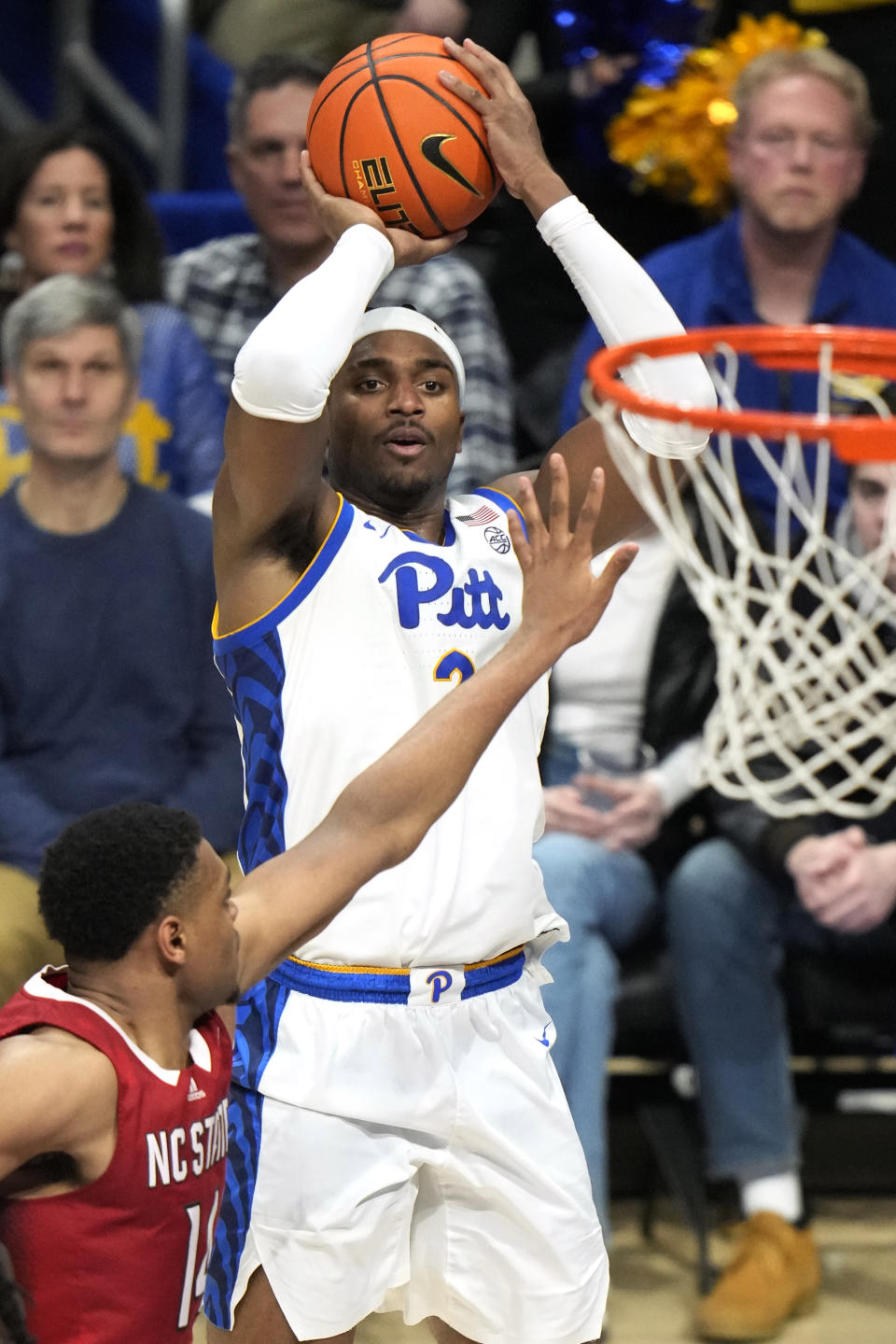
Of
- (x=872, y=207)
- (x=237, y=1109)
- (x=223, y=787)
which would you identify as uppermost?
(x=872, y=207)

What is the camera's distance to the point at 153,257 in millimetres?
5539

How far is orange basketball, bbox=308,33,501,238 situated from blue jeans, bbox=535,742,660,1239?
66.0 inches

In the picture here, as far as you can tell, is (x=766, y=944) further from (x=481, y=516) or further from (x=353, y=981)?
(x=353, y=981)

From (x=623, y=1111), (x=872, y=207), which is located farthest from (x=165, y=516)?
(x=872, y=207)

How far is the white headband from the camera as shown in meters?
3.48

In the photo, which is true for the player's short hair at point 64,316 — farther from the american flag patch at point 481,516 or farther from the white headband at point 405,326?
the american flag patch at point 481,516

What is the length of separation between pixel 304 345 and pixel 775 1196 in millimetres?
2638

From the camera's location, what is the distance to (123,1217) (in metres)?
2.54

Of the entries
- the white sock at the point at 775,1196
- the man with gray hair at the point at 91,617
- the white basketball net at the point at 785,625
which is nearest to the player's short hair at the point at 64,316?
the man with gray hair at the point at 91,617

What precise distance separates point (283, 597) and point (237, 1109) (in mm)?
823

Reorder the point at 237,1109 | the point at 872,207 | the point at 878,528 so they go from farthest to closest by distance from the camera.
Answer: the point at 872,207 → the point at 878,528 → the point at 237,1109

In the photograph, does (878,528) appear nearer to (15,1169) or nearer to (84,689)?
(84,689)

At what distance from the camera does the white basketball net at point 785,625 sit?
344 cm

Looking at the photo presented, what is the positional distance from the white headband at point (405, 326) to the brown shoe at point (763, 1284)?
223 centimetres
